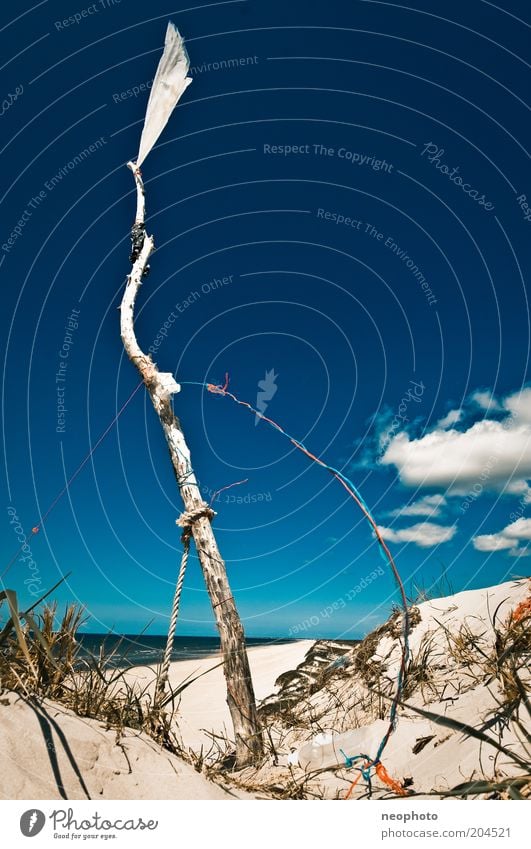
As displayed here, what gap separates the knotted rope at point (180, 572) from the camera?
130 inches

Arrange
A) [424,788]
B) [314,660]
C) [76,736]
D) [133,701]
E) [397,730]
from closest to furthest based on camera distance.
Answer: [76,736] < [424,788] < [133,701] < [397,730] < [314,660]

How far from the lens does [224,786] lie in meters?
2.80

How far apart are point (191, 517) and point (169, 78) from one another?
4.68 metres

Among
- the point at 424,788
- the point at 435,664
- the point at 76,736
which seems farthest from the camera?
the point at 435,664

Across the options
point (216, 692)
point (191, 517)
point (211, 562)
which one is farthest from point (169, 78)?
point (216, 692)

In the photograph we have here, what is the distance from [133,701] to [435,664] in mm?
2784

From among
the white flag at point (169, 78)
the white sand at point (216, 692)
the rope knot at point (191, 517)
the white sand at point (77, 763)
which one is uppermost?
the white flag at point (169, 78)

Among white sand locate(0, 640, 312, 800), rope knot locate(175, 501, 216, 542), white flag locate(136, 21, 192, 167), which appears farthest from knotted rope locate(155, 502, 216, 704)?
white flag locate(136, 21, 192, 167)

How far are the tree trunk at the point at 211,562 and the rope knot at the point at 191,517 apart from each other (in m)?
0.03

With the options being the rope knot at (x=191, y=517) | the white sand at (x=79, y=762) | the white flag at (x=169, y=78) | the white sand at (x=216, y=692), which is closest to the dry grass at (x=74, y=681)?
the white sand at (x=79, y=762)

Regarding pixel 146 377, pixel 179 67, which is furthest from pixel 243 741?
pixel 179 67

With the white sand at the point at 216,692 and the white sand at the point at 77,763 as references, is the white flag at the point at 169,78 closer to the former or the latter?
the white sand at the point at 77,763

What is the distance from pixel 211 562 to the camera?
4.49 m
